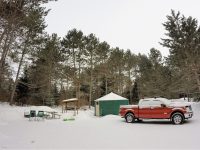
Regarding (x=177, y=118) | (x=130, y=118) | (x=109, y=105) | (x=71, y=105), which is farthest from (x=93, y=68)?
(x=177, y=118)

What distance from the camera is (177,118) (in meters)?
15.3

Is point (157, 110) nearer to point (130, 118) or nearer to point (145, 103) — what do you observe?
point (145, 103)

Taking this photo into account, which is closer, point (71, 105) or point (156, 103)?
point (156, 103)

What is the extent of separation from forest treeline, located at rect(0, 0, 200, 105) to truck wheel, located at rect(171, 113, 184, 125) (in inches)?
384

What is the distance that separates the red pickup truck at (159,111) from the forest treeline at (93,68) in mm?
9176

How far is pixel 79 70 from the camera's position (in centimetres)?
4272

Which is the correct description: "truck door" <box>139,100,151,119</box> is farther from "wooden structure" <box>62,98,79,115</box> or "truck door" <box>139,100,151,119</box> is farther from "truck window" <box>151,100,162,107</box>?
"wooden structure" <box>62,98,79,115</box>

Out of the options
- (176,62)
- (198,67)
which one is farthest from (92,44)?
(198,67)

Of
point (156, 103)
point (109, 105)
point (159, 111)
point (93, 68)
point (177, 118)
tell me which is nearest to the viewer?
point (177, 118)

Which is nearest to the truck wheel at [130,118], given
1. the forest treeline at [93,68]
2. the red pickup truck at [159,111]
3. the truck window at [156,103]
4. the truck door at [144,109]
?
the red pickup truck at [159,111]

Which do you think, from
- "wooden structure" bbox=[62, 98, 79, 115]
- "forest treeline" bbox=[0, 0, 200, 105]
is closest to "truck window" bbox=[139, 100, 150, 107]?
"forest treeline" bbox=[0, 0, 200, 105]

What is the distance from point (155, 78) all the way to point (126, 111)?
28593mm

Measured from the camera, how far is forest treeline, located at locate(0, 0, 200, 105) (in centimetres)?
2652

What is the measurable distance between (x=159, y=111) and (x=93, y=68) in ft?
88.1
